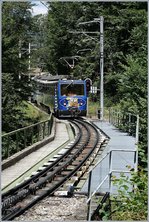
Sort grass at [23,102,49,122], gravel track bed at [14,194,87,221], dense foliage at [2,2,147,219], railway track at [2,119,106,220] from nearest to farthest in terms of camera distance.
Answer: gravel track bed at [14,194,87,221]
railway track at [2,119,106,220]
dense foliage at [2,2,147,219]
grass at [23,102,49,122]

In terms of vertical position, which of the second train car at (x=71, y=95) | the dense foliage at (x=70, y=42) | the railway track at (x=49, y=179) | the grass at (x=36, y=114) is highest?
the dense foliage at (x=70, y=42)

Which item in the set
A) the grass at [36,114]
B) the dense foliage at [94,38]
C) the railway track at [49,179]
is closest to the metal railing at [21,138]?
the railway track at [49,179]

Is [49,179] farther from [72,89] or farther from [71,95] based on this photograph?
[72,89]

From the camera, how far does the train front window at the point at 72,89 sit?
1384 inches

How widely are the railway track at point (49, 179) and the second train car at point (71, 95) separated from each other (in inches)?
552

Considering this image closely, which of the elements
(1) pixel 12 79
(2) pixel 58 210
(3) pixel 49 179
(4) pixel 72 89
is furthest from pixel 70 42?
(2) pixel 58 210

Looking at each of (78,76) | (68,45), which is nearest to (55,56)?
(68,45)

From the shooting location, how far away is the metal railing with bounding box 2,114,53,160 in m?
17.0

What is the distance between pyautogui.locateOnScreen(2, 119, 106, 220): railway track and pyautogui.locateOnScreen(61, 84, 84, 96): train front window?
46.2ft

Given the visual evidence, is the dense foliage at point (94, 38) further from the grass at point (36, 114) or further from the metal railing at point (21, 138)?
the metal railing at point (21, 138)

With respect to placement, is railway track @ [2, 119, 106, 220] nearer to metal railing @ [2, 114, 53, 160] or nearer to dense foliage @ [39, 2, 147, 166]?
metal railing @ [2, 114, 53, 160]

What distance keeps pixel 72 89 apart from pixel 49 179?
22203 millimetres

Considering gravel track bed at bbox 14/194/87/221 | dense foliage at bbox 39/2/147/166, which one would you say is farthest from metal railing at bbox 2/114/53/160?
dense foliage at bbox 39/2/147/166

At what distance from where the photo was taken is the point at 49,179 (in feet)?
44.6
